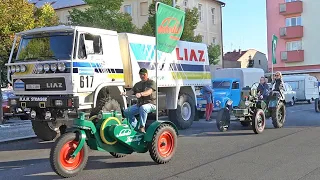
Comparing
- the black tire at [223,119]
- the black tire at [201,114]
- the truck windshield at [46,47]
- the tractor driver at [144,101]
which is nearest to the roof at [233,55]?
the black tire at [201,114]

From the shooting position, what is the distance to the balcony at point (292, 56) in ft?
145

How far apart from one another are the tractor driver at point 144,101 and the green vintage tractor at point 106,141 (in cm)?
38

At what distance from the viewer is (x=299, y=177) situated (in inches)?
270

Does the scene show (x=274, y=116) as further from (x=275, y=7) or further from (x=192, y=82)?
(x=275, y=7)

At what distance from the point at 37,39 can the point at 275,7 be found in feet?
132

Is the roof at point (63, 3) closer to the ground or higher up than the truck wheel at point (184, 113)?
higher up

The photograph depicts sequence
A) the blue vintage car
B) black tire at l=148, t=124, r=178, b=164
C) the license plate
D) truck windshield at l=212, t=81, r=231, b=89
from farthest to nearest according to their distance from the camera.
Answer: truck windshield at l=212, t=81, r=231, b=89 < the blue vintage car < the license plate < black tire at l=148, t=124, r=178, b=164

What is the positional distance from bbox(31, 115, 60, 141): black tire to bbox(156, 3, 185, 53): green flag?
408cm

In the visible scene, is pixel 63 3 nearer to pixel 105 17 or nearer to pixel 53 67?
pixel 105 17

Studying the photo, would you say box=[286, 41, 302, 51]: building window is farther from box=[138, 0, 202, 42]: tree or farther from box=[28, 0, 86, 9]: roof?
box=[28, 0, 86, 9]: roof

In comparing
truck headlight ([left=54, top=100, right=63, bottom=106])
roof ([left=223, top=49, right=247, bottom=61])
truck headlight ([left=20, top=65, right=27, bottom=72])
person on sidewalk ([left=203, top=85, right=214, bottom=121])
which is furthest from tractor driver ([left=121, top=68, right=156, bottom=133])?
roof ([left=223, top=49, right=247, bottom=61])

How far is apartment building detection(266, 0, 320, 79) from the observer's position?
43.8 metres

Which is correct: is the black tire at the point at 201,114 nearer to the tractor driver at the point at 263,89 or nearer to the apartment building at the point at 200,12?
the tractor driver at the point at 263,89

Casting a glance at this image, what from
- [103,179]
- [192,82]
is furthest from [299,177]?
[192,82]
